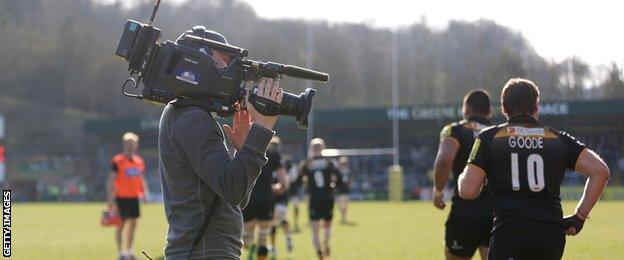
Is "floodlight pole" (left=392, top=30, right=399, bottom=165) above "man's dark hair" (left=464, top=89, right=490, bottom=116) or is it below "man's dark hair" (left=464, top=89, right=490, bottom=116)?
below

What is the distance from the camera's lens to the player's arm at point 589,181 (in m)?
6.02

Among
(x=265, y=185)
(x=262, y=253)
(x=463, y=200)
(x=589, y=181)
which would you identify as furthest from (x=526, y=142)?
(x=265, y=185)

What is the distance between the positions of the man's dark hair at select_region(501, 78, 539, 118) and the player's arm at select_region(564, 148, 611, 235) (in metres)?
0.44

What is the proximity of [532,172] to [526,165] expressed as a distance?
0.06 metres

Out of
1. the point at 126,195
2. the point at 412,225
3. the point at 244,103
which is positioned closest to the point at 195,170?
the point at 244,103

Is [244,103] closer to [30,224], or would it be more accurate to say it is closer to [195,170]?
[195,170]

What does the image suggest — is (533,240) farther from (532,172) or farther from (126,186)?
(126,186)

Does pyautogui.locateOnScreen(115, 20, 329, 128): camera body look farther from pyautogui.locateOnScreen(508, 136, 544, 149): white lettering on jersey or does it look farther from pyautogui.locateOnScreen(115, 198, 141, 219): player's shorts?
pyautogui.locateOnScreen(115, 198, 141, 219): player's shorts

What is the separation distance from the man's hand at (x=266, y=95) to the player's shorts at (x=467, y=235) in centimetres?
447

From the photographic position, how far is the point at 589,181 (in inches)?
240

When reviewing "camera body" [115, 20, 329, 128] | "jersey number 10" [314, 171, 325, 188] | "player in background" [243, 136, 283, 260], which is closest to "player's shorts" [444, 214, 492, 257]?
"camera body" [115, 20, 329, 128]

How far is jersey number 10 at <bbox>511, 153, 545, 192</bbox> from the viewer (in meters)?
5.91

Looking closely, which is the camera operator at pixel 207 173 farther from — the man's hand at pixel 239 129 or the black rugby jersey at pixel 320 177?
the black rugby jersey at pixel 320 177

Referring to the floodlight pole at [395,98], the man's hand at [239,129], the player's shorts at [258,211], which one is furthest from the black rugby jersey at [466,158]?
the floodlight pole at [395,98]
